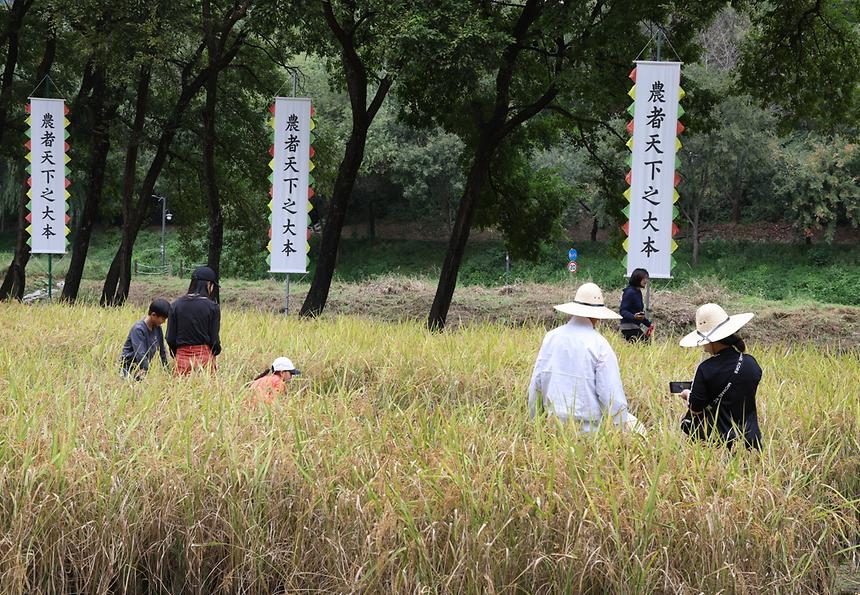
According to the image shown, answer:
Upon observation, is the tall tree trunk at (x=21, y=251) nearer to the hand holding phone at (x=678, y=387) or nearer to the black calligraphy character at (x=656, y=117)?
the black calligraphy character at (x=656, y=117)

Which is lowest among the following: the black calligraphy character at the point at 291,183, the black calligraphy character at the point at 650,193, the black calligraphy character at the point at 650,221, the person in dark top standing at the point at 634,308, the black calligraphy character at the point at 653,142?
the person in dark top standing at the point at 634,308

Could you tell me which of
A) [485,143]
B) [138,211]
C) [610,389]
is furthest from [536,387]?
[138,211]

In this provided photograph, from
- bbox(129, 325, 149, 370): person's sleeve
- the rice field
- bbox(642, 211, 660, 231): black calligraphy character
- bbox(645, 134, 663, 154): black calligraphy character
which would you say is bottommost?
the rice field

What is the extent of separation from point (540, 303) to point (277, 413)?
21398mm

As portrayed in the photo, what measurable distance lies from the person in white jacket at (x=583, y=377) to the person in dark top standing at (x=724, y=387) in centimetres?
38

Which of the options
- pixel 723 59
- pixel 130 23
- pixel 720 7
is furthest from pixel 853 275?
pixel 130 23

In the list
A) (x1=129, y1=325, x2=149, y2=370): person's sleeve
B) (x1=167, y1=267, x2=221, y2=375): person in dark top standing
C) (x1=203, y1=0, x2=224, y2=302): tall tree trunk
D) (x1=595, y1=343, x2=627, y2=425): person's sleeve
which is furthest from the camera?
(x1=203, y1=0, x2=224, y2=302): tall tree trunk

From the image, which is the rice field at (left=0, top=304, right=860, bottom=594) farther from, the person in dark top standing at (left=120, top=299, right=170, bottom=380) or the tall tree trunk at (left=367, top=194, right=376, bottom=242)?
the tall tree trunk at (left=367, top=194, right=376, bottom=242)

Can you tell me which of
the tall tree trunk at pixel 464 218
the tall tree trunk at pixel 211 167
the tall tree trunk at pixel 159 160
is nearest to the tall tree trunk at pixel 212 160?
the tall tree trunk at pixel 211 167

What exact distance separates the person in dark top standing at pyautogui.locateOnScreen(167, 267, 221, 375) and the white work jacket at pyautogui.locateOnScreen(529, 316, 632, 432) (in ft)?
11.3

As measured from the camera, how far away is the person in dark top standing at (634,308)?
38.7 ft

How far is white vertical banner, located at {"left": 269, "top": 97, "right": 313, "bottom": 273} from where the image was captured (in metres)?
15.0

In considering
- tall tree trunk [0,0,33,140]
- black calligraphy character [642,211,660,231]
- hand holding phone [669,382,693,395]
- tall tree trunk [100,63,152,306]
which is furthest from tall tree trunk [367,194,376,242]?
hand holding phone [669,382,693,395]

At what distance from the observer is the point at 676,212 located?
11.9 m
